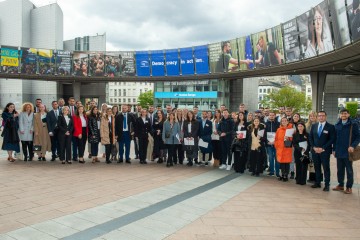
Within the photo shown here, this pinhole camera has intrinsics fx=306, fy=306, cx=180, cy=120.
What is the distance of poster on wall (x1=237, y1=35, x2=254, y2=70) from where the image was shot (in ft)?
81.0

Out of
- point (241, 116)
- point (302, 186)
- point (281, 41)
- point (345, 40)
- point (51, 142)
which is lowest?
point (302, 186)

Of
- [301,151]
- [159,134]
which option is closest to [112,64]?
[159,134]

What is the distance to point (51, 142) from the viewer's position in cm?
931

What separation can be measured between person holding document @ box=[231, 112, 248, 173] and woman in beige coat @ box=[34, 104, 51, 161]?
5.49 meters

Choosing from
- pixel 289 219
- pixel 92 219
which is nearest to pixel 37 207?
pixel 92 219

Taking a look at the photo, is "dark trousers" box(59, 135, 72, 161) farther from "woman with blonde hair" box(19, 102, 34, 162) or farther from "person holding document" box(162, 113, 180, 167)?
"person holding document" box(162, 113, 180, 167)

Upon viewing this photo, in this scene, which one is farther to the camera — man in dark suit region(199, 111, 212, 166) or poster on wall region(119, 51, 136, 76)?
poster on wall region(119, 51, 136, 76)

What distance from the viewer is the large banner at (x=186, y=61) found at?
30859 mm

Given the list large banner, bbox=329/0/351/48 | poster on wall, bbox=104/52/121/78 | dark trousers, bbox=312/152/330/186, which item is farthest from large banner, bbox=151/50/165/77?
dark trousers, bbox=312/152/330/186

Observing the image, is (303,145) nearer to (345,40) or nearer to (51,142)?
(51,142)

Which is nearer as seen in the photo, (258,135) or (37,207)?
(37,207)

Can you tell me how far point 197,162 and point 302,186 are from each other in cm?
331

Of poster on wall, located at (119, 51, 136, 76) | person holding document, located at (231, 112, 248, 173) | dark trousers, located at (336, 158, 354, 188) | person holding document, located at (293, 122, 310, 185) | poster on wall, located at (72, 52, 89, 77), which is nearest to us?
dark trousers, located at (336, 158, 354, 188)

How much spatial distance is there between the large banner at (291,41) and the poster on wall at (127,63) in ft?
59.2
